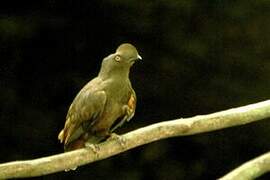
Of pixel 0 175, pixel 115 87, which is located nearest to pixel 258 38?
pixel 115 87

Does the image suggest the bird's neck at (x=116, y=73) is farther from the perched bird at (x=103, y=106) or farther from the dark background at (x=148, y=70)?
the dark background at (x=148, y=70)

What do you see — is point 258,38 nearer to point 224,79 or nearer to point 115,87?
point 224,79

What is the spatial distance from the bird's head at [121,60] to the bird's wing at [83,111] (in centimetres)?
8

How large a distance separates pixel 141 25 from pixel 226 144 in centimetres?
78

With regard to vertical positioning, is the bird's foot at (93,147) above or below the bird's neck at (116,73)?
below

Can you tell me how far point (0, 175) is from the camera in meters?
2.29

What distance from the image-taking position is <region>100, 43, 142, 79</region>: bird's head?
2463 millimetres

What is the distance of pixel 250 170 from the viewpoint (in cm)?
254

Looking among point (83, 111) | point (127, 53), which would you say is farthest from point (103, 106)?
point (127, 53)

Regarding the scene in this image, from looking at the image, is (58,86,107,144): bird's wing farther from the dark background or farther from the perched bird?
the dark background

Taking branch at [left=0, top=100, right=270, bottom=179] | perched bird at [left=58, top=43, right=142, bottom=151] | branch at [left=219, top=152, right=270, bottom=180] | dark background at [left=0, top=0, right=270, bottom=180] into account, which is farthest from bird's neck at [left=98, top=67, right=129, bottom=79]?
dark background at [left=0, top=0, right=270, bottom=180]

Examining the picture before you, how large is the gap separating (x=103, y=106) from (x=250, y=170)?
51cm

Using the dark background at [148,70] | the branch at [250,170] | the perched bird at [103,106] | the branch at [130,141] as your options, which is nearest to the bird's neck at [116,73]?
the perched bird at [103,106]

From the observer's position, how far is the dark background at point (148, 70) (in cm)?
390
